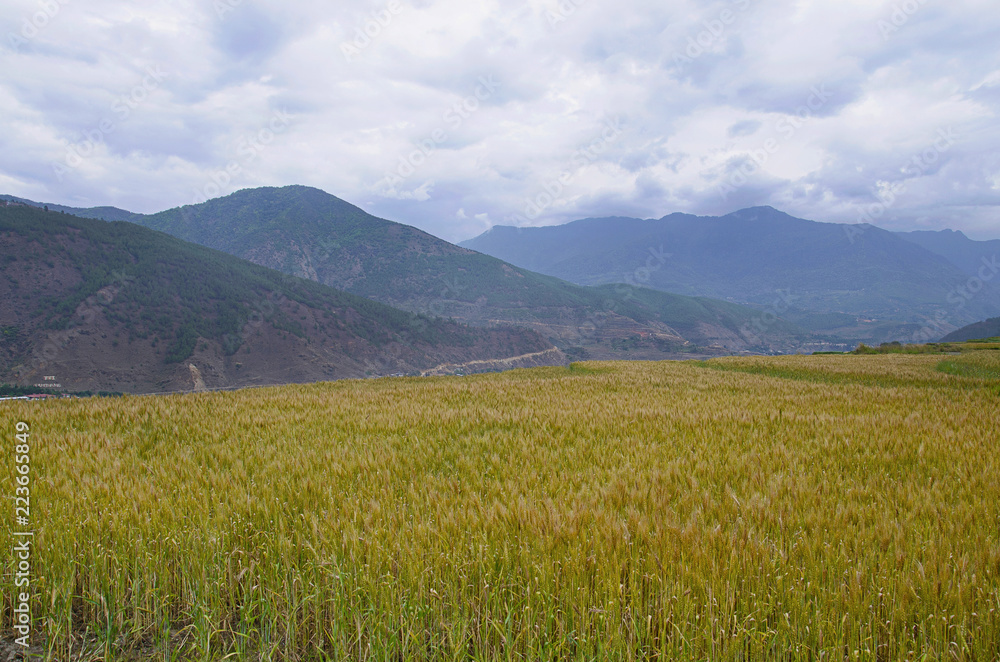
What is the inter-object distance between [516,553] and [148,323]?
188622 mm

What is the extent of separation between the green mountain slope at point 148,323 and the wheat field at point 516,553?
15439 cm

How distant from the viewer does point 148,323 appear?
150 m

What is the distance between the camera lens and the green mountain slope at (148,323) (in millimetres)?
131000

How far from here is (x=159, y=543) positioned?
9.89ft

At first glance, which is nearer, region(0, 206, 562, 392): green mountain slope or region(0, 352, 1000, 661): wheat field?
region(0, 352, 1000, 661): wheat field

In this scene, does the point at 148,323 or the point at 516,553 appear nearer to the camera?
the point at 516,553

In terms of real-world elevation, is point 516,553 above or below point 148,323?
below

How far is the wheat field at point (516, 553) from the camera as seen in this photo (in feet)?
7.47

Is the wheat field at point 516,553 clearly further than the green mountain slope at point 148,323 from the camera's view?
No

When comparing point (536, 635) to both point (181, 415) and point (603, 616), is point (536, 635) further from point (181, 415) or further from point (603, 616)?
point (181, 415)

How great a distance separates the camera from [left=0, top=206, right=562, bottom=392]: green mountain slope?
430ft

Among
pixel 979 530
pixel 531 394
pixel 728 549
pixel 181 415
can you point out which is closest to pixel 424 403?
pixel 531 394

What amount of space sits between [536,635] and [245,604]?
171 centimetres

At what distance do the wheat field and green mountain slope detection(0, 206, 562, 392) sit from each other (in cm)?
15439
